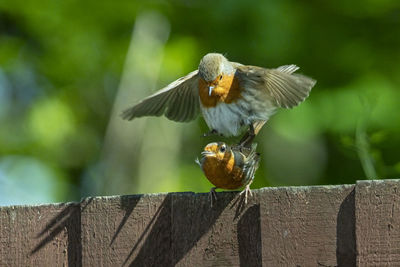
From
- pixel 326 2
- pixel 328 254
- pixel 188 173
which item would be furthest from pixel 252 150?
pixel 188 173

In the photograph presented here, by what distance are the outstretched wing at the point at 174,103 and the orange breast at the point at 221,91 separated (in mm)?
140

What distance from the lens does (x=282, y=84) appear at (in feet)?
13.1

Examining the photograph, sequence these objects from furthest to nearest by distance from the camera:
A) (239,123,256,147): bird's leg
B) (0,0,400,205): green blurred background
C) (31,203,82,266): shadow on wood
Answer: (0,0,400,205): green blurred background, (239,123,256,147): bird's leg, (31,203,82,266): shadow on wood

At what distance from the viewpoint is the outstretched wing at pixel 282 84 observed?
Answer: 3.87m

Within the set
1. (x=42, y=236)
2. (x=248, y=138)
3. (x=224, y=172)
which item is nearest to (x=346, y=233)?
(x=224, y=172)

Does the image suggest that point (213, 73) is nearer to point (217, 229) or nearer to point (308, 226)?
point (217, 229)

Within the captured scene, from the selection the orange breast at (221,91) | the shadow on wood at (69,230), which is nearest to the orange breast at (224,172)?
the shadow on wood at (69,230)

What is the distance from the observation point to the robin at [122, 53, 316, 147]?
397 cm

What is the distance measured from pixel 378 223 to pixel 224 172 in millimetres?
1068

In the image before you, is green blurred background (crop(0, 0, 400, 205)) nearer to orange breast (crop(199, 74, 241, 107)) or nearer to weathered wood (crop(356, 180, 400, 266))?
orange breast (crop(199, 74, 241, 107))

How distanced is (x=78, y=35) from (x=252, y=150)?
2914 mm

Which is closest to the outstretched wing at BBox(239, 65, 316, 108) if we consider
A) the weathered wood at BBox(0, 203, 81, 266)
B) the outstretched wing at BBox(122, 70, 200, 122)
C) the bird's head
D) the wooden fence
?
the bird's head

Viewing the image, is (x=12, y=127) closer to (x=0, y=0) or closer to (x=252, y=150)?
(x=0, y=0)

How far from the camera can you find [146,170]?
624cm
